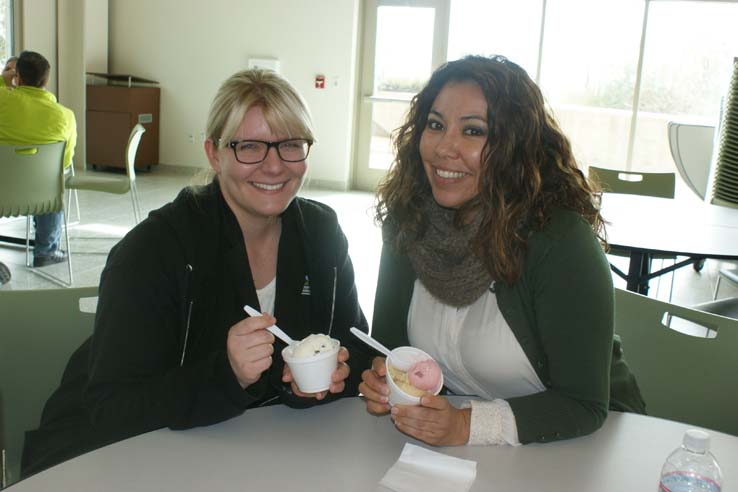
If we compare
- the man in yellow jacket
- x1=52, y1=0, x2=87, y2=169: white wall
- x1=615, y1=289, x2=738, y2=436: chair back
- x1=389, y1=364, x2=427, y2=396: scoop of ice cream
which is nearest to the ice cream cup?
x1=389, y1=364, x2=427, y2=396: scoop of ice cream

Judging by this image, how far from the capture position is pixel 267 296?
167 centimetres

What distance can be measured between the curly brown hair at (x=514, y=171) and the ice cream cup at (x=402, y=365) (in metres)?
0.31

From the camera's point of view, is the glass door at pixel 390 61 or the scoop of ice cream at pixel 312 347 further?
the glass door at pixel 390 61

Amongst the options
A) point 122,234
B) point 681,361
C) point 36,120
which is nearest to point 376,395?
point 681,361

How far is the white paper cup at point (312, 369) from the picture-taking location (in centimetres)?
120

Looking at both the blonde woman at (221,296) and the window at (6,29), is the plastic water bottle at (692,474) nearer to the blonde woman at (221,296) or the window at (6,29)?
the blonde woman at (221,296)

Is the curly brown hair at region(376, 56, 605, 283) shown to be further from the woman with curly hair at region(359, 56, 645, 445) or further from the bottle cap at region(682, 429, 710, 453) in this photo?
the bottle cap at region(682, 429, 710, 453)

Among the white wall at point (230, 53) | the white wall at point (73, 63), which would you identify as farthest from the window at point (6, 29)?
the white wall at point (230, 53)

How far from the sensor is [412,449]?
117 centimetres

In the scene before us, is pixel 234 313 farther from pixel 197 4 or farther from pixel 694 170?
pixel 197 4

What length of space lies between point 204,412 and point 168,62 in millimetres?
8773

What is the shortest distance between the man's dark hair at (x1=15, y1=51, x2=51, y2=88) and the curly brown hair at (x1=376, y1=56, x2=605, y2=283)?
4.27m

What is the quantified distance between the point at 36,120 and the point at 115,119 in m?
4.04

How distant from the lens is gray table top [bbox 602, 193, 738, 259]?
276cm
